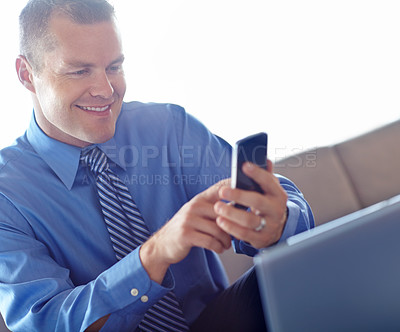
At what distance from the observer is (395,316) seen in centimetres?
57

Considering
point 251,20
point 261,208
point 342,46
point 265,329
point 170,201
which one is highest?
point 251,20

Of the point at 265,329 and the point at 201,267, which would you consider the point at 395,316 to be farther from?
the point at 201,267

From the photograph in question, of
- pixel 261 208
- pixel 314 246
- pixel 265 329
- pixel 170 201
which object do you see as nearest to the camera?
pixel 314 246

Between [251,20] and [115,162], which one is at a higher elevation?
[251,20]

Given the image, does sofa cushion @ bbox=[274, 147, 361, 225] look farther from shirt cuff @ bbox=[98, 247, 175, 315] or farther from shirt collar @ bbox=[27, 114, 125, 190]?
shirt cuff @ bbox=[98, 247, 175, 315]

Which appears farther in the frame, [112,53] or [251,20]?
[251,20]

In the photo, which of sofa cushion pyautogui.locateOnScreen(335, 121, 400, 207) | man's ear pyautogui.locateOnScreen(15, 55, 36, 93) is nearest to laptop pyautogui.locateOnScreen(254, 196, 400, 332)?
man's ear pyautogui.locateOnScreen(15, 55, 36, 93)

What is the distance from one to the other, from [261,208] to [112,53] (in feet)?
2.20

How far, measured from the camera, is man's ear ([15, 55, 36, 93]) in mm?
1336

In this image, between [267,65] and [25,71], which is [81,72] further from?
[267,65]

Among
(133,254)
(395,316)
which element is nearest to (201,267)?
(133,254)

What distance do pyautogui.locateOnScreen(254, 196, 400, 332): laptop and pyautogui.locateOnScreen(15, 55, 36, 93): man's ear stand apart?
42.5 inches

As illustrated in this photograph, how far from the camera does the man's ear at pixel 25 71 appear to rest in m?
1.34

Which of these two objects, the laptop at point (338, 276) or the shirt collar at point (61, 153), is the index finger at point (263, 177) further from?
the shirt collar at point (61, 153)
